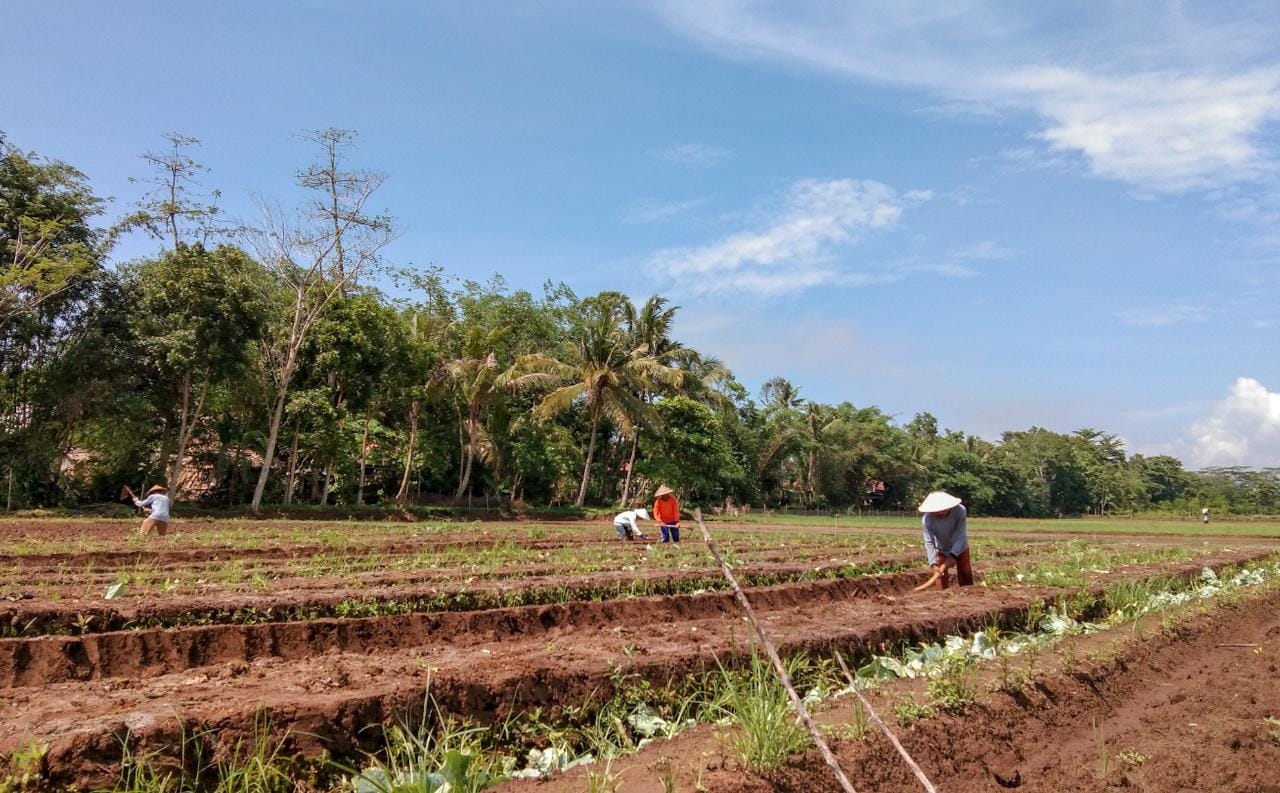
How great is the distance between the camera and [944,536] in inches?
350

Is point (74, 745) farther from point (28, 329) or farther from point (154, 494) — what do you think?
point (28, 329)

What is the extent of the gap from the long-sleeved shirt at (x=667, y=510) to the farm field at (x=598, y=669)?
4029 millimetres

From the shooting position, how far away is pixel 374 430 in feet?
88.6

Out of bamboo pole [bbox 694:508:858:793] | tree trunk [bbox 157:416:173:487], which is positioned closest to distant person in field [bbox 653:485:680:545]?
bamboo pole [bbox 694:508:858:793]

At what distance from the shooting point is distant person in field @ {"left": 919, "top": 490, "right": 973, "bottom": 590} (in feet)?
28.2

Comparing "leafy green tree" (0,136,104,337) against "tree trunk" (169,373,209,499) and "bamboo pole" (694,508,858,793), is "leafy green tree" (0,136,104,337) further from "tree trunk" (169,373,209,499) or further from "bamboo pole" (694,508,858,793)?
"bamboo pole" (694,508,858,793)

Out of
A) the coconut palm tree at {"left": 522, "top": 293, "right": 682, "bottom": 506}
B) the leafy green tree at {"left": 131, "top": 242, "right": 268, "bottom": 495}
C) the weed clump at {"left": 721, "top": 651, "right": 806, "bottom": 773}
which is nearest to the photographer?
the weed clump at {"left": 721, "top": 651, "right": 806, "bottom": 773}

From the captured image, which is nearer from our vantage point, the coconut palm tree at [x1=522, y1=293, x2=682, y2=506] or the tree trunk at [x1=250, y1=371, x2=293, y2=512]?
the tree trunk at [x1=250, y1=371, x2=293, y2=512]

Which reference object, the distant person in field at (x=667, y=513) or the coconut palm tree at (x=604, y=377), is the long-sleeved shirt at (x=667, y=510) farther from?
the coconut palm tree at (x=604, y=377)

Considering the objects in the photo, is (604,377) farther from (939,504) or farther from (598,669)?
(598,669)

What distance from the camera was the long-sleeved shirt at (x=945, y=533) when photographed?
8719mm

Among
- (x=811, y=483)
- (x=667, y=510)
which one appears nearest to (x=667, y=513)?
(x=667, y=510)

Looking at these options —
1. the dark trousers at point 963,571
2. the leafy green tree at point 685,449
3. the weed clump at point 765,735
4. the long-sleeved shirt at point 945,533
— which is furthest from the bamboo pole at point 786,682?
the leafy green tree at point 685,449

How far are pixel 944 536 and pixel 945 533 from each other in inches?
1.8
